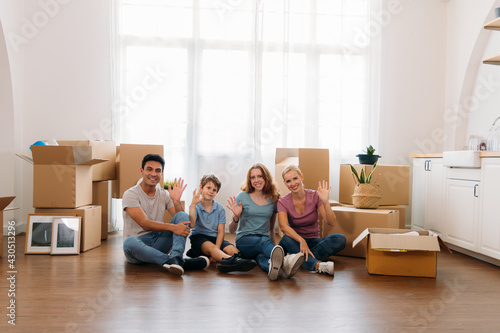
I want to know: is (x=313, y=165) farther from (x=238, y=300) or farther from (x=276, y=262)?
(x=238, y=300)

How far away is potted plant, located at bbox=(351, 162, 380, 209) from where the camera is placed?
12.0 feet

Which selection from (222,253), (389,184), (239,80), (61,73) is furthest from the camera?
(239,80)

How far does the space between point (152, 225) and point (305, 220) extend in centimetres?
113

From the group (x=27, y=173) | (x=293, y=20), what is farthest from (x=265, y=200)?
(x=27, y=173)

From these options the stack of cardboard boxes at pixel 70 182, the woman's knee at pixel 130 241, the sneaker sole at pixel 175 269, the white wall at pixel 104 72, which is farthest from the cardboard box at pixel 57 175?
the sneaker sole at pixel 175 269

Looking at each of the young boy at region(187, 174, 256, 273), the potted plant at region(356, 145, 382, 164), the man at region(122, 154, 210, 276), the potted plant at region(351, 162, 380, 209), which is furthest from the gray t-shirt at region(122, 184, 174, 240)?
the potted plant at region(356, 145, 382, 164)

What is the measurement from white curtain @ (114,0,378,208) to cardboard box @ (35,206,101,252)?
3.67ft

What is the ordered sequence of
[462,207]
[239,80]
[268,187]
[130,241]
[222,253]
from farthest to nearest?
[239,80], [462,207], [268,187], [222,253], [130,241]

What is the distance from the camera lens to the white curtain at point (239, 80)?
4.68 metres

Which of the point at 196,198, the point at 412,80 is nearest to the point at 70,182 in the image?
the point at 196,198

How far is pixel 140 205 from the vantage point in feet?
10.4

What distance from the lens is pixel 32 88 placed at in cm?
454

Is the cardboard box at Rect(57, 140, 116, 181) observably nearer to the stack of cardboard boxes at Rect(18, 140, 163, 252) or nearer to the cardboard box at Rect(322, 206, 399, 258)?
the stack of cardboard boxes at Rect(18, 140, 163, 252)

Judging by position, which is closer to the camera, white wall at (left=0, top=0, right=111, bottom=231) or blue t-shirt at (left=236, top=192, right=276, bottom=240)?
blue t-shirt at (left=236, top=192, right=276, bottom=240)
